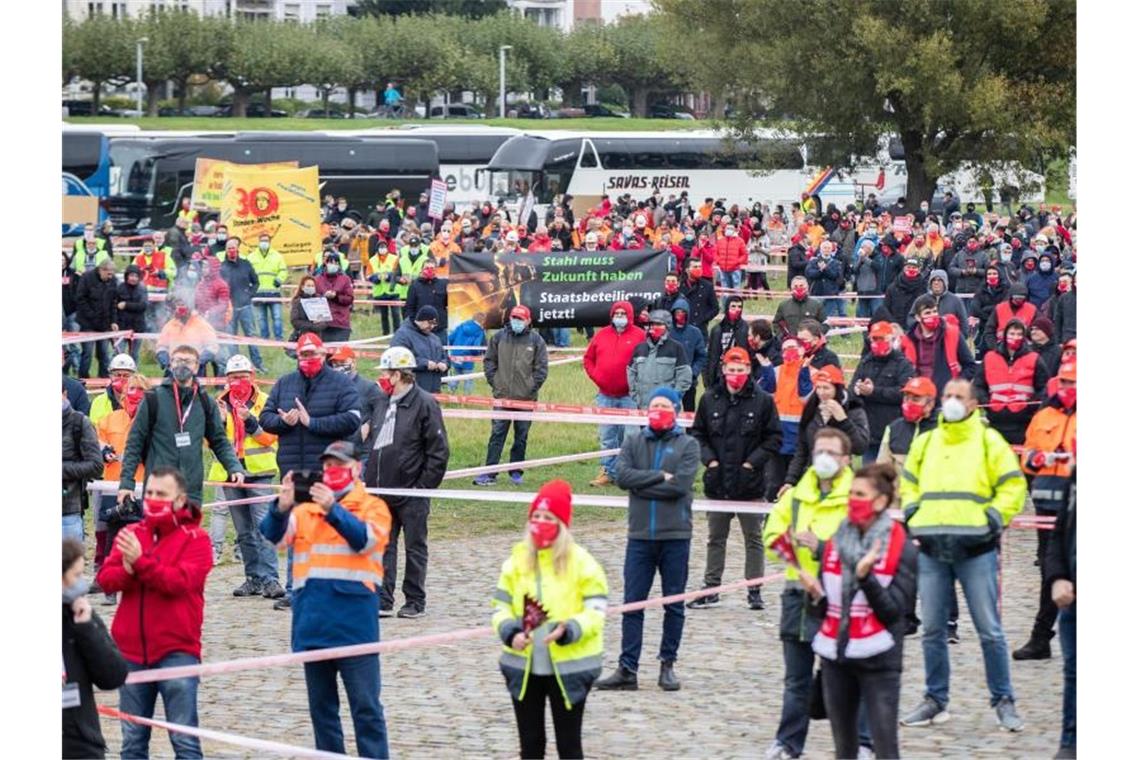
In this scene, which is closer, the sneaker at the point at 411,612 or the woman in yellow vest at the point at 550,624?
the woman in yellow vest at the point at 550,624

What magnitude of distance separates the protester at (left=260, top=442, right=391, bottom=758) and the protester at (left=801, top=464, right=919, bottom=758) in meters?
2.12

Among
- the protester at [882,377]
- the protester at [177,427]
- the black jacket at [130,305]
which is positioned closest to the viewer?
the protester at [177,427]

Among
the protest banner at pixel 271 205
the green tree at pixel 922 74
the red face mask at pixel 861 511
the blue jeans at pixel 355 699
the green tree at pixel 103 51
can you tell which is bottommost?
the blue jeans at pixel 355 699

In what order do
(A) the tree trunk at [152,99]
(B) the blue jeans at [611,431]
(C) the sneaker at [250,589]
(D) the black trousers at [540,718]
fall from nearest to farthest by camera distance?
1. (D) the black trousers at [540,718]
2. (C) the sneaker at [250,589]
3. (B) the blue jeans at [611,431]
4. (A) the tree trunk at [152,99]

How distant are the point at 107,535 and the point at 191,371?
1951 mm

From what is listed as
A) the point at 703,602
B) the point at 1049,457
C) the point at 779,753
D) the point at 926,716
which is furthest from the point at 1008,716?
the point at 703,602

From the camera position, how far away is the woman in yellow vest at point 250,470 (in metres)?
15.3

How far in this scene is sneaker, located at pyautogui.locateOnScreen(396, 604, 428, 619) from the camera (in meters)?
14.6

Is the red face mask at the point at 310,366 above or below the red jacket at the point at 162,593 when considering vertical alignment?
above

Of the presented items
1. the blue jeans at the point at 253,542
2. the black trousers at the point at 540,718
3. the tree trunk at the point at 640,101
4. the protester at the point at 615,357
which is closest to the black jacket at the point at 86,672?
the black trousers at the point at 540,718

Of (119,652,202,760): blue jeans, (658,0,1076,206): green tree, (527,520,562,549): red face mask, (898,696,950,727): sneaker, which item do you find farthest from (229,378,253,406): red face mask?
(658,0,1076,206): green tree

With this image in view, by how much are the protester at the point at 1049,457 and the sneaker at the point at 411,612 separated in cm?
401

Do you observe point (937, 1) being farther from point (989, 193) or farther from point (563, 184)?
point (563, 184)

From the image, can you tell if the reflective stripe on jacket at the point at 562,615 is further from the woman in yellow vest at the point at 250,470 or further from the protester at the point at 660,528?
the woman in yellow vest at the point at 250,470
